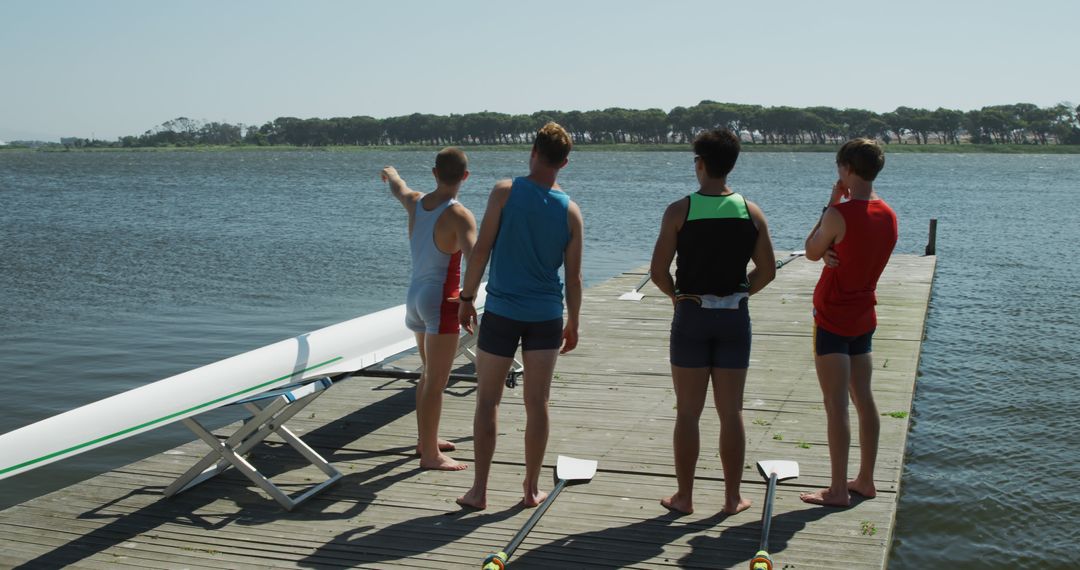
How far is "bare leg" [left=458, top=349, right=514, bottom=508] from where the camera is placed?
16.0 ft

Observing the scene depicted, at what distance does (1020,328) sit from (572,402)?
10226 mm

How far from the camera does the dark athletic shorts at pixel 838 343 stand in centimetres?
501

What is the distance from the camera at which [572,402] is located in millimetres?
7824

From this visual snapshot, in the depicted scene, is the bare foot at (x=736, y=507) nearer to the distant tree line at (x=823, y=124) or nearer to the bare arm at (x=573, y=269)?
the bare arm at (x=573, y=269)

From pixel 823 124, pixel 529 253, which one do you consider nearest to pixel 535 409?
pixel 529 253

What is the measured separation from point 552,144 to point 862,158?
4.92ft

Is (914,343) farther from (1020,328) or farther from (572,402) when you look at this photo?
(1020,328)

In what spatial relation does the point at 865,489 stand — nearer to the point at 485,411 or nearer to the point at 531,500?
the point at 531,500

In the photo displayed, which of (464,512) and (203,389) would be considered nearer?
(464,512)

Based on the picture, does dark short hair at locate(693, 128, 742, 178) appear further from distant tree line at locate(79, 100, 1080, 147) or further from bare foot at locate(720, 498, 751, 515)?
distant tree line at locate(79, 100, 1080, 147)

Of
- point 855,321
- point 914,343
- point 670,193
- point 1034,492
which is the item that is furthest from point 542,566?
point 670,193

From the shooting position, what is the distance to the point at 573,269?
15.7 feet

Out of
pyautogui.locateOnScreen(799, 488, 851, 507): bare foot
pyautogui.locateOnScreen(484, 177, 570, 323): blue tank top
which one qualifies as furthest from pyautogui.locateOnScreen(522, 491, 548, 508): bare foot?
pyautogui.locateOnScreen(799, 488, 851, 507): bare foot

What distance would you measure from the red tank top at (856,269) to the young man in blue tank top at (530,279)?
1263mm
